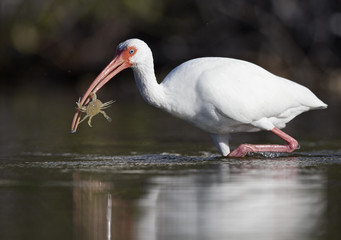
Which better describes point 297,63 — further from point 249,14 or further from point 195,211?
point 195,211

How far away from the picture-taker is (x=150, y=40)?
2864 cm

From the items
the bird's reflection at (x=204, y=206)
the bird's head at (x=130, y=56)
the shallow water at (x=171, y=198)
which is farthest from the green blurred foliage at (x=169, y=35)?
the bird's reflection at (x=204, y=206)

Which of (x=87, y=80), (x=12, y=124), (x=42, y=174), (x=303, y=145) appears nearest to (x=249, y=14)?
(x=87, y=80)

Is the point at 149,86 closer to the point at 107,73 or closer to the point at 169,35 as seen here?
the point at 107,73

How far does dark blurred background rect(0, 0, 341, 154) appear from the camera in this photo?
24.4m

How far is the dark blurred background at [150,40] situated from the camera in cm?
2442

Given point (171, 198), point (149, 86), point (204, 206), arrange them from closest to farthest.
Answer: point (204, 206) < point (171, 198) < point (149, 86)

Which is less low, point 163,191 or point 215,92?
point 215,92

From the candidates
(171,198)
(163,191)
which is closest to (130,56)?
(163,191)

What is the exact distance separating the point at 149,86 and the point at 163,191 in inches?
97.6

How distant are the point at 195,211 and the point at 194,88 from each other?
128 inches

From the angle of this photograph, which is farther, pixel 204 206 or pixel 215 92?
pixel 215 92

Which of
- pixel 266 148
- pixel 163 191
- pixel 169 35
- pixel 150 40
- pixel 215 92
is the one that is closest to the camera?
pixel 163 191

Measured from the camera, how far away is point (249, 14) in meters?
25.3
